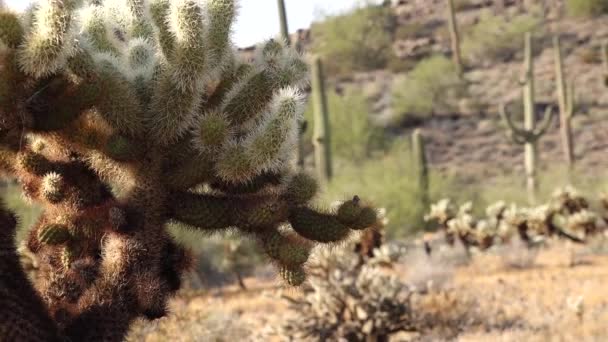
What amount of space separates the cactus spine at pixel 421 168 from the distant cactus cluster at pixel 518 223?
5.31 m

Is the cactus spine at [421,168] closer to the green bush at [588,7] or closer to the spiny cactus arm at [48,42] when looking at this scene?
the spiny cactus arm at [48,42]

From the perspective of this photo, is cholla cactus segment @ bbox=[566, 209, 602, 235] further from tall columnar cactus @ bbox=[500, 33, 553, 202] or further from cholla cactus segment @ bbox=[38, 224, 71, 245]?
cholla cactus segment @ bbox=[38, 224, 71, 245]

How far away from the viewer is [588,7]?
1949 inches

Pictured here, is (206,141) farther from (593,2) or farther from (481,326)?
(593,2)

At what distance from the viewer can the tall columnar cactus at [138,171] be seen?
3396 millimetres

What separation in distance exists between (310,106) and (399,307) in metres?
20.5

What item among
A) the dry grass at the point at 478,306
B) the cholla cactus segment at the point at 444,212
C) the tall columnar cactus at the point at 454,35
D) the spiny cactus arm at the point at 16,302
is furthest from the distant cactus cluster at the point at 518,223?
the tall columnar cactus at the point at 454,35

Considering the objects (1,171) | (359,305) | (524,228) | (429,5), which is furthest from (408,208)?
(429,5)

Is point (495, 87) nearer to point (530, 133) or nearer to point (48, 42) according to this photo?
point (530, 133)

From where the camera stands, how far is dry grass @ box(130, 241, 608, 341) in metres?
8.27

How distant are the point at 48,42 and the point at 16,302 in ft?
3.45

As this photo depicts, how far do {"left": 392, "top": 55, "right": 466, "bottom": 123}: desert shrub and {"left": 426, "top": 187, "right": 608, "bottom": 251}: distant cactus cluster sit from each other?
82.5 feet

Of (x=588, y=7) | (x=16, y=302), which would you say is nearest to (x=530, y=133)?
(x=16, y=302)

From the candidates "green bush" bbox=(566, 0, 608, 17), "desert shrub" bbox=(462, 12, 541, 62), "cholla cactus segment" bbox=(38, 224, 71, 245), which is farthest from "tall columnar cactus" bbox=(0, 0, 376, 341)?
"green bush" bbox=(566, 0, 608, 17)
